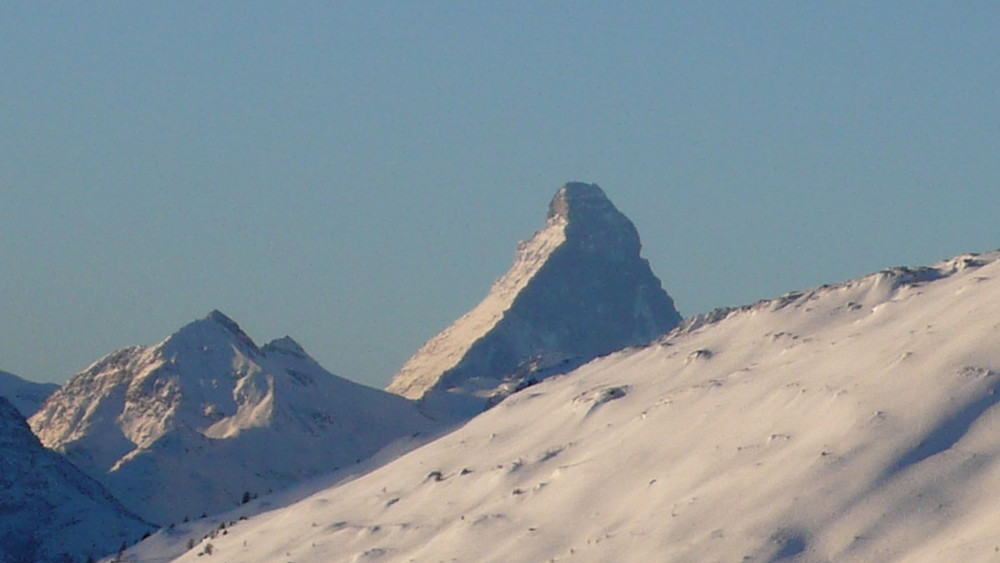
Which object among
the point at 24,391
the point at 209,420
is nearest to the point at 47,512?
the point at 209,420

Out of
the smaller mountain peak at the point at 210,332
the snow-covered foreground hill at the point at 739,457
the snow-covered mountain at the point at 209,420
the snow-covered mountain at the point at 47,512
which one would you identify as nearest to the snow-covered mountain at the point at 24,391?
the snow-covered mountain at the point at 209,420

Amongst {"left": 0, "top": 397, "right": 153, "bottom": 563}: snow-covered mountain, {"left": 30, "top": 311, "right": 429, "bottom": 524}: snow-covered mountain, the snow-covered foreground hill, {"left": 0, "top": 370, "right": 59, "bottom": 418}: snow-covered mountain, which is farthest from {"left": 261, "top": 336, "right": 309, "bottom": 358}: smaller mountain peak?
the snow-covered foreground hill

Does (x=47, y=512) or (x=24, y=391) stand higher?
(x=24, y=391)

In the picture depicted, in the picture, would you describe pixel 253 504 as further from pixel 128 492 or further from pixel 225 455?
pixel 225 455

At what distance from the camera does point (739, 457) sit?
4422 centimetres

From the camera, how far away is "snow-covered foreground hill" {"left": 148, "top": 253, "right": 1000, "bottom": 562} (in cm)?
3866

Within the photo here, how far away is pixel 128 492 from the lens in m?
128

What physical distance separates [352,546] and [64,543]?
3496 cm

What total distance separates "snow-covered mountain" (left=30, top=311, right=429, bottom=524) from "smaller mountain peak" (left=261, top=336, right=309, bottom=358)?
146mm

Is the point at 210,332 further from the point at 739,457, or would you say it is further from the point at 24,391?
the point at 739,457

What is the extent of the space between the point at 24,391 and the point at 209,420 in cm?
3470

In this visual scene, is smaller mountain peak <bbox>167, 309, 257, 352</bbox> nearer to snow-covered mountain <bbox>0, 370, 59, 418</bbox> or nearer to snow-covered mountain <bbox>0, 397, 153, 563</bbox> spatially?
snow-covered mountain <bbox>0, 370, 59, 418</bbox>

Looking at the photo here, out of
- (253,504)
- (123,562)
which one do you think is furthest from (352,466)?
(123,562)

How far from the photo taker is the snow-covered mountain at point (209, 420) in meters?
133
